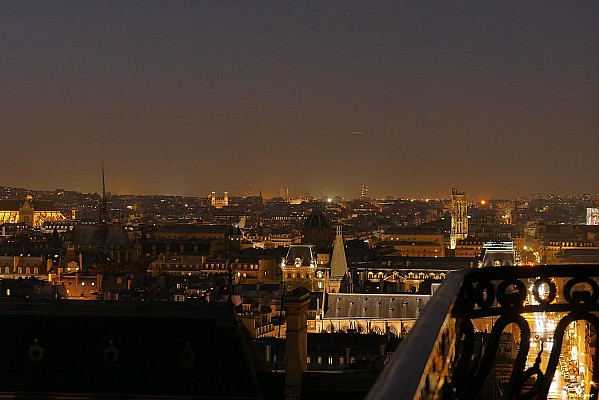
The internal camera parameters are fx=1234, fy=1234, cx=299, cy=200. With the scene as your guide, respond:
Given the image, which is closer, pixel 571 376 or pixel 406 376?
pixel 406 376

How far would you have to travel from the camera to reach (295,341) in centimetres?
1329

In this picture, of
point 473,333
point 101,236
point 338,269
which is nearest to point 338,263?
point 338,269

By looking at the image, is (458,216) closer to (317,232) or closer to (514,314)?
(317,232)

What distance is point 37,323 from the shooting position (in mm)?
13250

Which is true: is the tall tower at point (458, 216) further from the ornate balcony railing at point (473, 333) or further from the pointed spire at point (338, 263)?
A: the ornate balcony railing at point (473, 333)

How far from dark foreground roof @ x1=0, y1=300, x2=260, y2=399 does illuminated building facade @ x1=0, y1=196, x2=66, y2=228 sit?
133m

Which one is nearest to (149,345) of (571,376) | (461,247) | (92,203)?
(571,376)

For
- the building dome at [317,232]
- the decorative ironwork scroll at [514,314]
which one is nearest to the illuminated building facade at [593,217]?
the building dome at [317,232]

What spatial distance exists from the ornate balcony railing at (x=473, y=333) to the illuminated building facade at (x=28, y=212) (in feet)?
470

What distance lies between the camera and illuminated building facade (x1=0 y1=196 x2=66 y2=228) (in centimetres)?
14750

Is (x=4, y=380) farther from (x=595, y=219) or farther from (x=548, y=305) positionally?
(x=595, y=219)

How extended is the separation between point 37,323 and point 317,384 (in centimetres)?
312

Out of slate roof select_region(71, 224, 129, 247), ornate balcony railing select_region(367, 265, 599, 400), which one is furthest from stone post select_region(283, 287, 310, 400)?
slate roof select_region(71, 224, 129, 247)

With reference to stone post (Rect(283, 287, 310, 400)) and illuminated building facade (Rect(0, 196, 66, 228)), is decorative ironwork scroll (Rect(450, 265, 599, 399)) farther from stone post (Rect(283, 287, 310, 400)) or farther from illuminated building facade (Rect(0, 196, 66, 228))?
illuminated building facade (Rect(0, 196, 66, 228))
